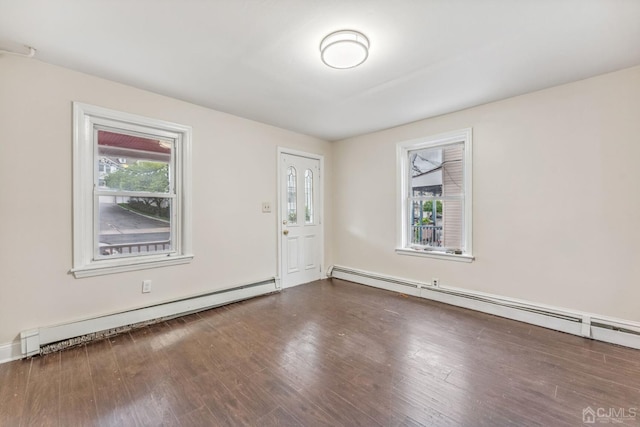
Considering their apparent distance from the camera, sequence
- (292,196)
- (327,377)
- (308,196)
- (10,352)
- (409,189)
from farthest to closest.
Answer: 1. (308,196)
2. (292,196)
3. (409,189)
4. (10,352)
5. (327,377)

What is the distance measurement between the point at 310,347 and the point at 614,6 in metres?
3.19

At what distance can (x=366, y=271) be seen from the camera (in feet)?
14.6

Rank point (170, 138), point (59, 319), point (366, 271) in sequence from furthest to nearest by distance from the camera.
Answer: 1. point (366, 271)
2. point (170, 138)
3. point (59, 319)

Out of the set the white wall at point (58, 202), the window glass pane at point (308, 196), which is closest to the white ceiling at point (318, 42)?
the white wall at point (58, 202)

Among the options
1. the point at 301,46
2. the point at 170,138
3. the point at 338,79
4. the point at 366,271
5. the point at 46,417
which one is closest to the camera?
the point at 46,417

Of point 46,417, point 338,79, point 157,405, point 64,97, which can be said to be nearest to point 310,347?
point 157,405

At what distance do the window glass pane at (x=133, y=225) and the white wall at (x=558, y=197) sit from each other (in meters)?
3.32

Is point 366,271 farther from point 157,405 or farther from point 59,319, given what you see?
point 59,319

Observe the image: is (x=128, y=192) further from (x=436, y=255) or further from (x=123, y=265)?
(x=436, y=255)

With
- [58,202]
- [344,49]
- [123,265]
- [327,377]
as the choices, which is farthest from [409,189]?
[58,202]

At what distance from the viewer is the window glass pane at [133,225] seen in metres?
2.71

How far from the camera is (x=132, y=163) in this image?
9.41ft

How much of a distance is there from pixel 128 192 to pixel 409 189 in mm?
3545

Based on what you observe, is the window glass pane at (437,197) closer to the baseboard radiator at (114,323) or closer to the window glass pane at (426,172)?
the window glass pane at (426,172)
